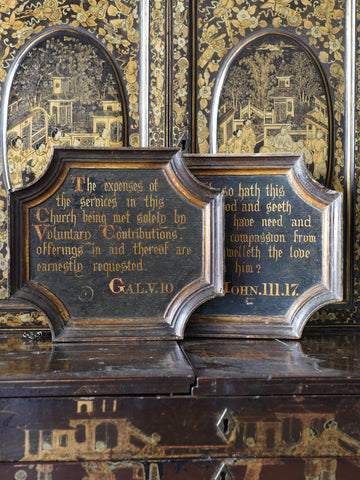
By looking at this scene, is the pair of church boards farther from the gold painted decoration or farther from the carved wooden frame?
the gold painted decoration

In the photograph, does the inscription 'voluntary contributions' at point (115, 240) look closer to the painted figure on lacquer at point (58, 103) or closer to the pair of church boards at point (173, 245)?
the pair of church boards at point (173, 245)

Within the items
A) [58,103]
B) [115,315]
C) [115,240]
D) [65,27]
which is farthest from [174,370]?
A: [65,27]

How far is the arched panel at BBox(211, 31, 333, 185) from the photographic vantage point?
1957 millimetres

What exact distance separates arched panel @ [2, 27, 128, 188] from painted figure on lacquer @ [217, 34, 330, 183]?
471 mm

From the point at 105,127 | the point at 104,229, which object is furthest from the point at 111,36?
the point at 104,229

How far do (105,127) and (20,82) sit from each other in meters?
0.39

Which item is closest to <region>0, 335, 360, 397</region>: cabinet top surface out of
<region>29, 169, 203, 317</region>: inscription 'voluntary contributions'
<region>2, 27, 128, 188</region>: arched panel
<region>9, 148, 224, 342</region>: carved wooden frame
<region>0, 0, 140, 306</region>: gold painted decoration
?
<region>9, 148, 224, 342</region>: carved wooden frame

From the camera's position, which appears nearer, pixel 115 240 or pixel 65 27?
pixel 115 240

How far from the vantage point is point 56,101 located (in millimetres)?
1911

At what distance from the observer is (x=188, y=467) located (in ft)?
4.17

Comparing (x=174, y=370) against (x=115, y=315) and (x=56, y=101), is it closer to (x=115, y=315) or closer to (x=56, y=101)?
(x=115, y=315)

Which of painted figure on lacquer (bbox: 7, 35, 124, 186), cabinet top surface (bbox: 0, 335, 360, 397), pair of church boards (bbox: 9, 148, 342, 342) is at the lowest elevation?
cabinet top surface (bbox: 0, 335, 360, 397)

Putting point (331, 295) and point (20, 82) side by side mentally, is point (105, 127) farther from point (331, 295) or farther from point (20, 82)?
point (331, 295)

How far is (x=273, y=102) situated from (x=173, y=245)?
771 millimetres
